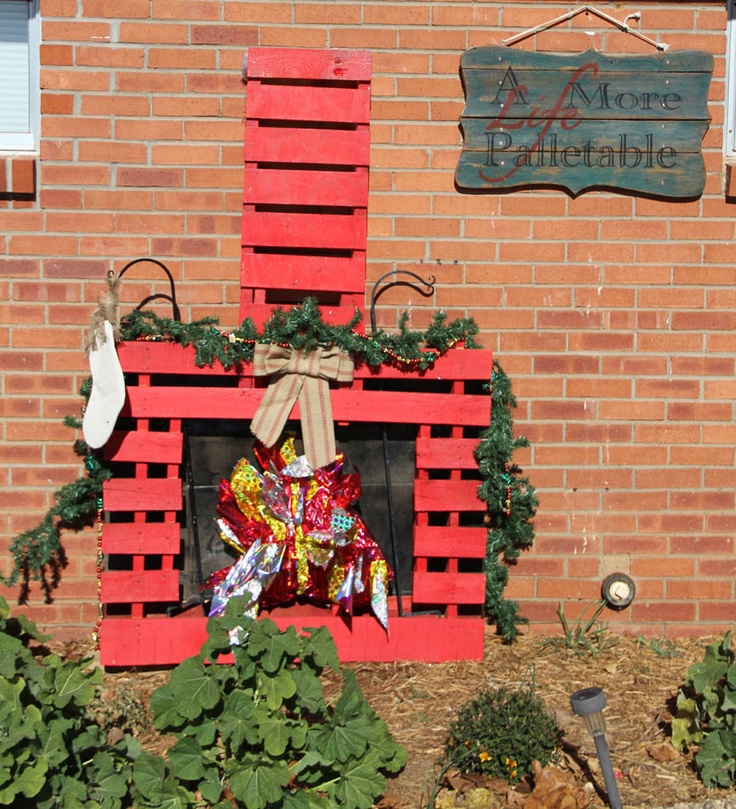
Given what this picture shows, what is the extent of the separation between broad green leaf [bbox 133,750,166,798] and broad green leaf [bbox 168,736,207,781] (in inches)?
1.9

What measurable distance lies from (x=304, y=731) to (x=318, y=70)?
2785 millimetres

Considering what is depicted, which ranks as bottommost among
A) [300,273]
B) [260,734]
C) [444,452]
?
[260,734]

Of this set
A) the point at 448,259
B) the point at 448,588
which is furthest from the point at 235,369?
the point at 448,588

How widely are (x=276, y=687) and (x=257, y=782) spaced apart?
32cm

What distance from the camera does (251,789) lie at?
322 centimetres

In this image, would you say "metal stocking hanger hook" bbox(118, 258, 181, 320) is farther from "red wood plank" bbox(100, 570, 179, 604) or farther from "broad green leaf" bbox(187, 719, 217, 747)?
"broad green leaf" bbox(187, 719, 217, 747)

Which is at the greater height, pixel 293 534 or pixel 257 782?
pixel 293 534

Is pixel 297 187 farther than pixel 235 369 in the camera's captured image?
Yes

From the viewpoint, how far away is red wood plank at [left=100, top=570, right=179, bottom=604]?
175 inches

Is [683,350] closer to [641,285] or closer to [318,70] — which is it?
[641,285]

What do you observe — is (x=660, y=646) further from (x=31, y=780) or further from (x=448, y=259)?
→ (x=31, y=780)

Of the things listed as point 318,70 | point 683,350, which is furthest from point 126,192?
point 683,350

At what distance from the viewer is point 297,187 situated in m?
4.57

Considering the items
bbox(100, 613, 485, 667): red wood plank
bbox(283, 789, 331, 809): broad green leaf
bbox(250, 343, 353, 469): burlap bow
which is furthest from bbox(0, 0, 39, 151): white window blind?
bbox(283, 789, 331, 809): broad green leaf
